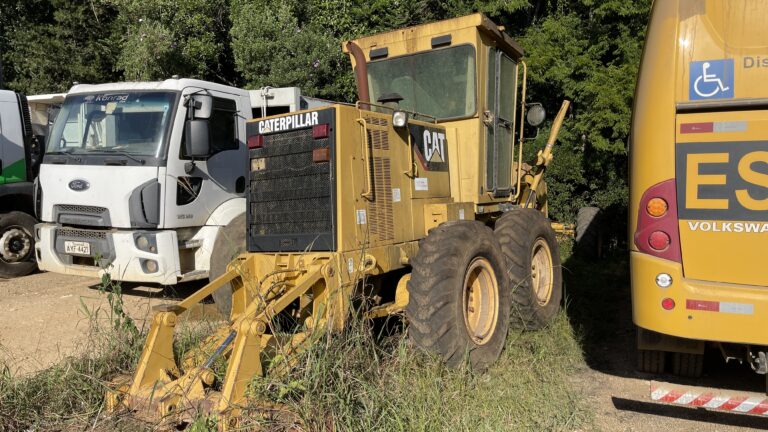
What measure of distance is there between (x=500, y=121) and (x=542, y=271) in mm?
1712

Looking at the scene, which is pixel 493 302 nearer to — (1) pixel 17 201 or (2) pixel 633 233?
(2) pixel 633 233

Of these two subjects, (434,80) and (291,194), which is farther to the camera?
(434,80)

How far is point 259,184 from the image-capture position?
470 centimetres

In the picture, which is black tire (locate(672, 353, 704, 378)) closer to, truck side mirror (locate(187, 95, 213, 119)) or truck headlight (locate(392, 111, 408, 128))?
truck headlight (locate(392, 111, 408, 128))

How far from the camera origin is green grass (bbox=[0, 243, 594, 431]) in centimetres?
327

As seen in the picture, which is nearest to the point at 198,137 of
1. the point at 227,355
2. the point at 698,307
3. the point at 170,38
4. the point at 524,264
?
the point at 227,355

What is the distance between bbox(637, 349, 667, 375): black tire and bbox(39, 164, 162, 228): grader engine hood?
5.15 m

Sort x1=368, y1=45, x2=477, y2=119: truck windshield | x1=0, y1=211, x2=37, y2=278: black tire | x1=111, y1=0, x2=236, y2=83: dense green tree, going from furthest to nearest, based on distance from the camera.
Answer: x1=111, y1=0, x2=236, y2=83: dense green tree, x1=0, y1=211, x2=37, y2=278: black tire, x1=368, y1=45, x2=477, y2=119: truck windshield

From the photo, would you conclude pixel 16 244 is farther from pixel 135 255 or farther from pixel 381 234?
pixel 381 234

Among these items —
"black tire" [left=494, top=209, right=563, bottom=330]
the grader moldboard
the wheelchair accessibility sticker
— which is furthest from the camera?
"black tire" [left=494, top=209, right=563, bottom=330]

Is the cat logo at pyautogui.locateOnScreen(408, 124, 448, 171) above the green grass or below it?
above

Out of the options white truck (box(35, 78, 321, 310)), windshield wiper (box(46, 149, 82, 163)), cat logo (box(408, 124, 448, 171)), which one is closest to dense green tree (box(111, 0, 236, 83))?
white truck (box(35, 78, 321, 310))

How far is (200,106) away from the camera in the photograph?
21.4 feet

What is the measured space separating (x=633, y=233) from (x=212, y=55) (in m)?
14.6
